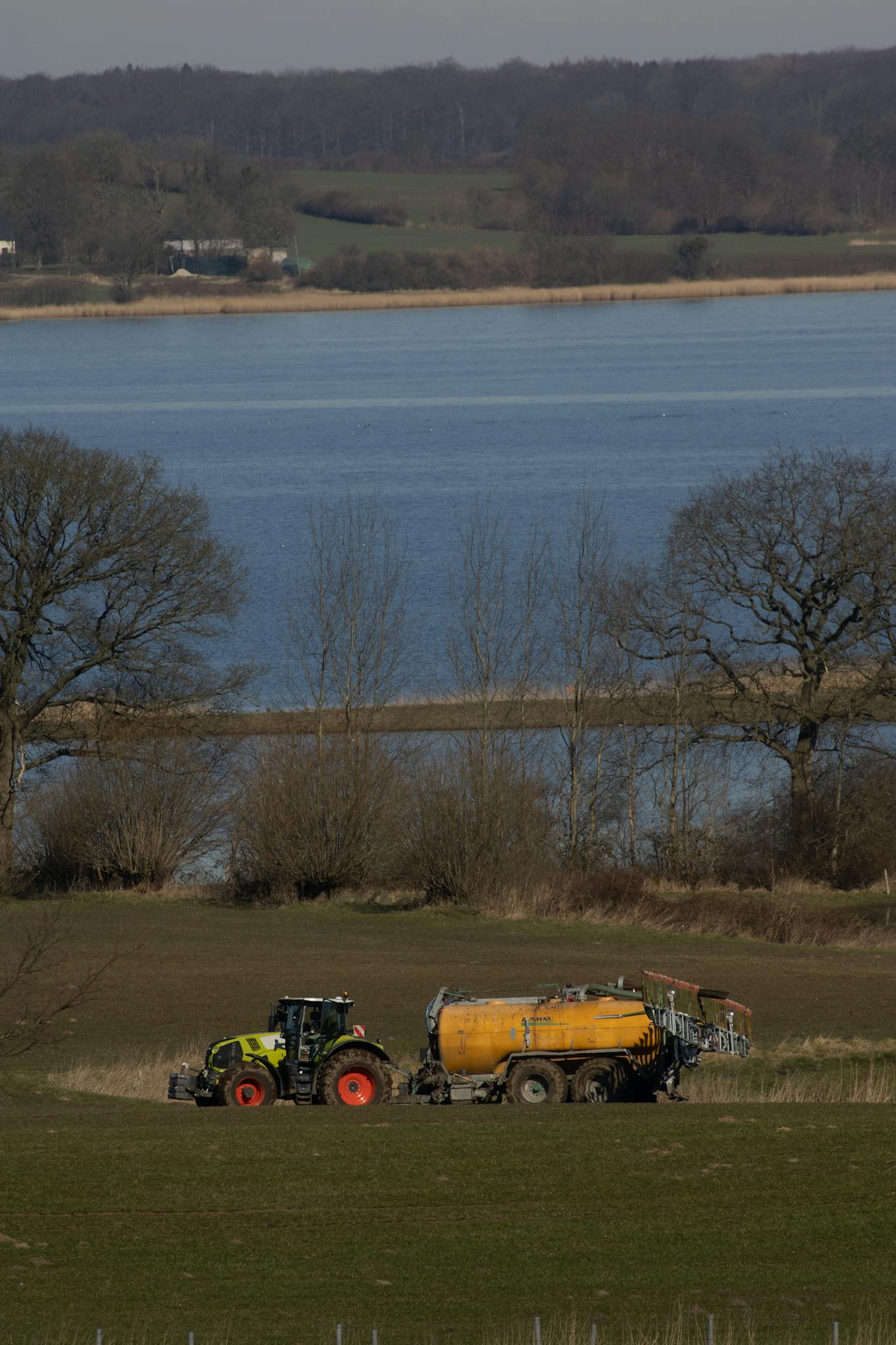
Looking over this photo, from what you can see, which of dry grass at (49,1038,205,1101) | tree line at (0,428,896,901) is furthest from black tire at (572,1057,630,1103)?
tree line at (0,428,896,901)

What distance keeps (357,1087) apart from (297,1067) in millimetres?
758

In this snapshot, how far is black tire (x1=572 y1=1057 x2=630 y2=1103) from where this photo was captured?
19.5 meters

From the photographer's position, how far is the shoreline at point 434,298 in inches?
6718

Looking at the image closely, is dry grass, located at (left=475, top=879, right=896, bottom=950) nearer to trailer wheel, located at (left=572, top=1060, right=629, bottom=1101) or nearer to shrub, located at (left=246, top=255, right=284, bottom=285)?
trailer wheel, located at (left=572, top=1060, right=629, bottom=1101)

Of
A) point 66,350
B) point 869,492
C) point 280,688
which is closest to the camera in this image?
point 869,492

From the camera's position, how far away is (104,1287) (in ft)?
41.9

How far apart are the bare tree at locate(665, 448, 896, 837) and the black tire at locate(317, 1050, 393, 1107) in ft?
75.6

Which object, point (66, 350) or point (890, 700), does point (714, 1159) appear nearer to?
point (890, 700)

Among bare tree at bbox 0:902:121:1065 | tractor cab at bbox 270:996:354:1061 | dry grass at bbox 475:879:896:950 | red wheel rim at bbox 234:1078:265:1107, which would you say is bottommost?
dry grass at bbox 475:879:896:950

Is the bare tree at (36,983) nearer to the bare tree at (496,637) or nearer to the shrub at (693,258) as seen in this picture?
the bare tree at (496,637)

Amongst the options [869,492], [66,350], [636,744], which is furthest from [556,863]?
[66,350]

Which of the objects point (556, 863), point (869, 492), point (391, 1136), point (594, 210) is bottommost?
point (556, 863)

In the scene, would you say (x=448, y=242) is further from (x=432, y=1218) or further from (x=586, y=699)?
(x=432, y=1218)

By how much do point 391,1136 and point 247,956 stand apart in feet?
46.3
